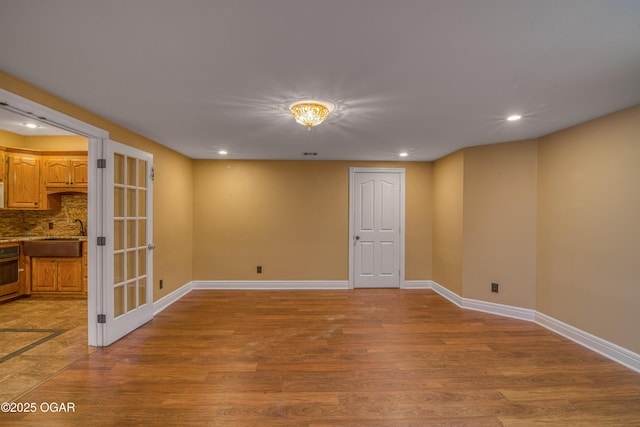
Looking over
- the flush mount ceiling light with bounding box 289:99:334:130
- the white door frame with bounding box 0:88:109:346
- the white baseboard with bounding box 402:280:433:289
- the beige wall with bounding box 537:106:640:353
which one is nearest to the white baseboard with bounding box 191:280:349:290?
the white baseboard with bounding box 402:280:433:289

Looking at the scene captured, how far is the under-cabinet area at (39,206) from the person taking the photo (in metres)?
4.15

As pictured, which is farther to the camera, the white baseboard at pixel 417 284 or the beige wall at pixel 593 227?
the white baseboard at pixel 417 284

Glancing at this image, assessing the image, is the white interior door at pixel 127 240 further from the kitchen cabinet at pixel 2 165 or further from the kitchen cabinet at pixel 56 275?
the kitchen cabinet at pixel 2 165

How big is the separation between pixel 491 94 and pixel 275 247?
3.89m

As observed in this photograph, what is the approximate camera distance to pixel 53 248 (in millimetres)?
4266

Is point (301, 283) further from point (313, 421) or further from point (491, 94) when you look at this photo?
point (491, 94)

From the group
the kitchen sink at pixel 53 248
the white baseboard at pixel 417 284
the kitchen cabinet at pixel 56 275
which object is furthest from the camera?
the white baseboard at pixel 417 284

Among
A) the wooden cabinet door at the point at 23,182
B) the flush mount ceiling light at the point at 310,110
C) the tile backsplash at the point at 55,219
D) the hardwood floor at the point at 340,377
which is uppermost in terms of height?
the flush mount ceiling light at the point at 310,110

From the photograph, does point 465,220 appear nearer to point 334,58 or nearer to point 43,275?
point 334,58

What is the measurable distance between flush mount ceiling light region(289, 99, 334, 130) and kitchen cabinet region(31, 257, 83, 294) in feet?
14.3

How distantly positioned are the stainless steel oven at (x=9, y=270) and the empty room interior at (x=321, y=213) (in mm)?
24

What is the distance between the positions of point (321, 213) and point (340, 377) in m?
3.06

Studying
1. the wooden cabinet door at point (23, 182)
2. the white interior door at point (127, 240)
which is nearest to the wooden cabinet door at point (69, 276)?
the wooden cabinet door at point (23, 182)

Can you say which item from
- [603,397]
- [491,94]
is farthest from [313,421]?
[491,94]
